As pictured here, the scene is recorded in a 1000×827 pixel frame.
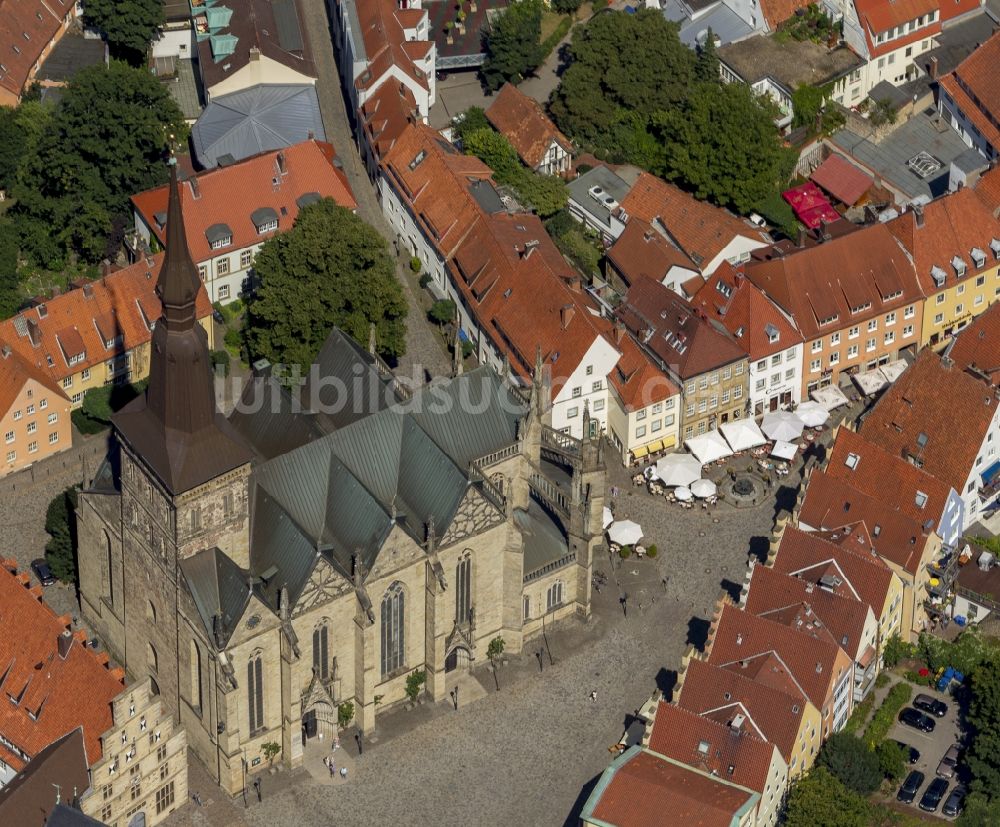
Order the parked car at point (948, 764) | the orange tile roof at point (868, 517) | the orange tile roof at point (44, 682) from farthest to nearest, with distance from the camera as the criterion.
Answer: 1. the orange tile roof at point (868, 517)
2. the parked car at point (948, 764)
3. the orange tile roof at point (44, 682)

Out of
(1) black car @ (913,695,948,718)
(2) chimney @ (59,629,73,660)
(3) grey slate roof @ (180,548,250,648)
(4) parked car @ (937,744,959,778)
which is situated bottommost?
(4) parked car @ (937,744,959,778)

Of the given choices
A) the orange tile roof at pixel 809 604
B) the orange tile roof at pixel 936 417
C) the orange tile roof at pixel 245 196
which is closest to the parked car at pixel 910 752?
the orange tile roof at pixel 809 604

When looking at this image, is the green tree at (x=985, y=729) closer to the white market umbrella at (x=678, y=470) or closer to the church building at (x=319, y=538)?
the church building at (x=319, y=538)

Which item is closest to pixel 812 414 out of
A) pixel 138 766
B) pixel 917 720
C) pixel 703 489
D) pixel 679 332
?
pixel 679 332

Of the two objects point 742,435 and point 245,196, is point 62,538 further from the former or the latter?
point 742,435

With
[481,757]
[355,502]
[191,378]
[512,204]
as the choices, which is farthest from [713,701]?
[512,204]

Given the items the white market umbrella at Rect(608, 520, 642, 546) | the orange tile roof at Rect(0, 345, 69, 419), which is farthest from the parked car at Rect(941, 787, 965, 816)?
the orange tile roof at Rect(0, 345, 69, 419)

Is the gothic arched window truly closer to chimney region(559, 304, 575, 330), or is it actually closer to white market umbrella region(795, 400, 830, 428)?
chimney region(559, 304, 575, 330)
